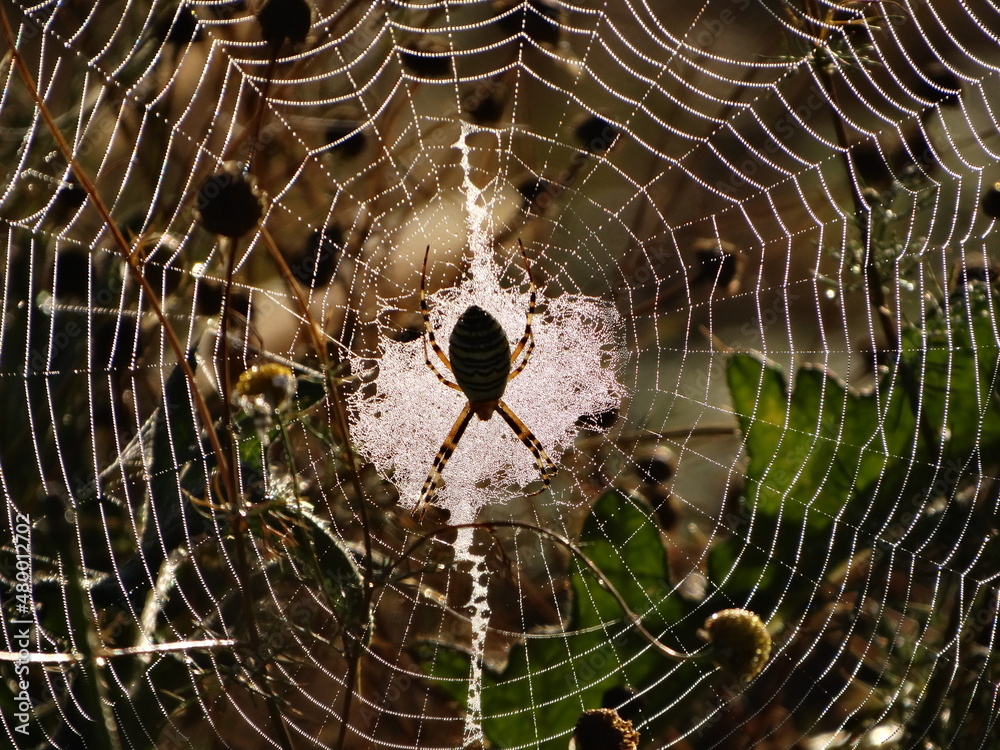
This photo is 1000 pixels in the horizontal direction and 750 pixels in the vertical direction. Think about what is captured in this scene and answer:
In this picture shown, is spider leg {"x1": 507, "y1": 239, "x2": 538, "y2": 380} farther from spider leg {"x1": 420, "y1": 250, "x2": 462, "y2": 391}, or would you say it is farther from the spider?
spider leg {"x1": 420, "y1": 250, "x2": 462, "y2": 391}

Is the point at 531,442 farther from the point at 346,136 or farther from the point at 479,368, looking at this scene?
the point at 346,136

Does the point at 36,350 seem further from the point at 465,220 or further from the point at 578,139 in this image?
the point at 578,139

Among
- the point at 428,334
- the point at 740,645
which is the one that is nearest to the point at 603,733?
the point at 740,645

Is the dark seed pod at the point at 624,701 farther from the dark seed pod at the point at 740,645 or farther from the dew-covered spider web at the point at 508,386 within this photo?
the dark seed pod at the point at 740,645

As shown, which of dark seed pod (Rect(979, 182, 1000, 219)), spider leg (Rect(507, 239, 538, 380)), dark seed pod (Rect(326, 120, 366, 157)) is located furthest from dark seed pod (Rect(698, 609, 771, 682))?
dark seed pod (Rect(326, 120, 366, 157))

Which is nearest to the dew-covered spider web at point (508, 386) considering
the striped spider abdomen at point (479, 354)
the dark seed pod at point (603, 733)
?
the dark seed pod at point (603, 733)

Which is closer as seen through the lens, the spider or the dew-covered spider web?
the dew-covered spider web
